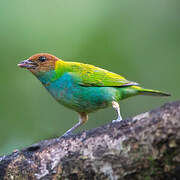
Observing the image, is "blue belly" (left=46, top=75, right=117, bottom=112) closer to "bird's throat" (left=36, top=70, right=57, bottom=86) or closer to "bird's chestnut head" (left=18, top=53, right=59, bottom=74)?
"bird's throat" (left=36, top=70, right=57, bottom=86)

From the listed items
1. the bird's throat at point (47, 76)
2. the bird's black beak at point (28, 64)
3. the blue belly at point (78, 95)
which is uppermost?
the bird's black beak at point (28, 64)

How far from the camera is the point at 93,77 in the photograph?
4.93m

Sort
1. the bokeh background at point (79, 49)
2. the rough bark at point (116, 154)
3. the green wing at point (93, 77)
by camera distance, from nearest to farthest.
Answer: the rough bark at point (116, 154), the green wing at point (93, 77), the bokeh background at point (79, 49)

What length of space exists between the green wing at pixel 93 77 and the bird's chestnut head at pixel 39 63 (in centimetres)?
31

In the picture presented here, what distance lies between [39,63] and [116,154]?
2.49 m

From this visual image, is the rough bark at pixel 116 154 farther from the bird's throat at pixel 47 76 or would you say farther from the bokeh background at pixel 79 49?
the bokeh background at pixel 79 49

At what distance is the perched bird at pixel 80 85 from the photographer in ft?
15.4

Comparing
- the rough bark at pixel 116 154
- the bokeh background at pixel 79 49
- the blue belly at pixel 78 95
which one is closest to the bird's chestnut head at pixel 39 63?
the blue belly at pixel 78 95

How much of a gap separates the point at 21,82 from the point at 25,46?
893mm

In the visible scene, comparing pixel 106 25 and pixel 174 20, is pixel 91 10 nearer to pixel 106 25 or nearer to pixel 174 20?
pixel 106 25

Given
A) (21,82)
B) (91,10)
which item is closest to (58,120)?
(21,82)

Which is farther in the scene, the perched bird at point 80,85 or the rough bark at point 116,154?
the perched bird at point 80,85

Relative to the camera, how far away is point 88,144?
10.2 feet

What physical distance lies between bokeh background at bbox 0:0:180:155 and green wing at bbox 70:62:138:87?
982mm
